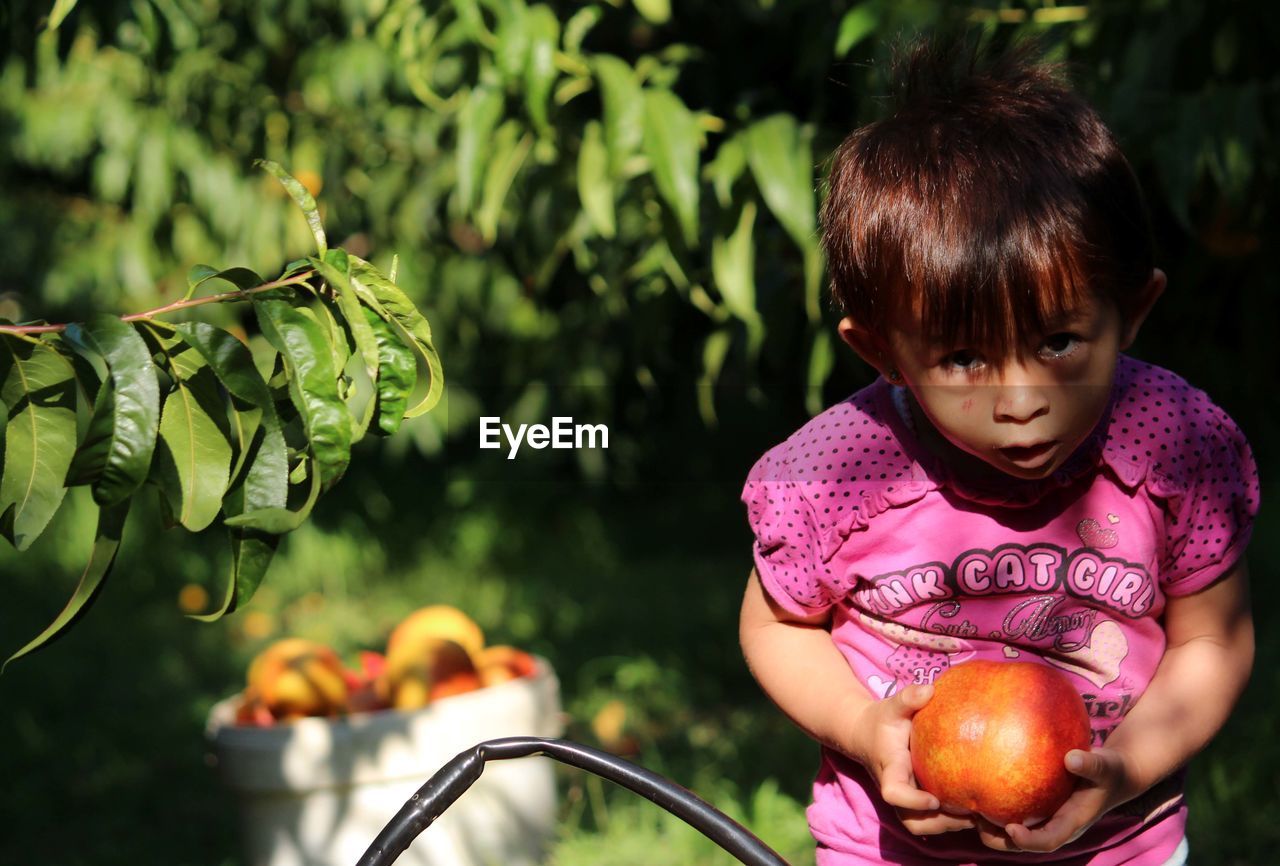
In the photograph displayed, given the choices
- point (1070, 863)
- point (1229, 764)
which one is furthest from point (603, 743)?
point (1070, 863)

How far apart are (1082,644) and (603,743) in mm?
2042

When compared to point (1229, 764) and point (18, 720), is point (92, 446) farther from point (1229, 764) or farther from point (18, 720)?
point (18, 720)

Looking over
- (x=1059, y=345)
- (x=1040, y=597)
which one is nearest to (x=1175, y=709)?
(x=1040, y=597)

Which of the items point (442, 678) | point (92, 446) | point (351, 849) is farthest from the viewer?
point (442, 678)

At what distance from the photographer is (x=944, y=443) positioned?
1.35 metres

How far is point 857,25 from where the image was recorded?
196cm

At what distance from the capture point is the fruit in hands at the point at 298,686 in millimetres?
2490

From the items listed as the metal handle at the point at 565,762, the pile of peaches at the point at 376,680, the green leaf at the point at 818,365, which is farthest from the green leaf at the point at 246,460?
the pile of peaches at the point at 376,680

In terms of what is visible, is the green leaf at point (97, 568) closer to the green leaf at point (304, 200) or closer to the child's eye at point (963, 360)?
the green leaf at point (304, 200)

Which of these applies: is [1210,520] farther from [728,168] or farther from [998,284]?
[728,168]

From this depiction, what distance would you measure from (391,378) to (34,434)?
0.93ft

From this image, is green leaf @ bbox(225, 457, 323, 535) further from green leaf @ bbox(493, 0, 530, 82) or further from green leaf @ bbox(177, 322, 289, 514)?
green leaf @ bbox(493, 0, 530, 82)

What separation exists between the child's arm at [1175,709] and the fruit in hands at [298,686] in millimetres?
1554

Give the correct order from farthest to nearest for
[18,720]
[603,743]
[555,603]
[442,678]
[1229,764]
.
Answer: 1. [555,603]
2. [18,720]
3. [603,743]
4. [1229,764]
5. [442,678]
